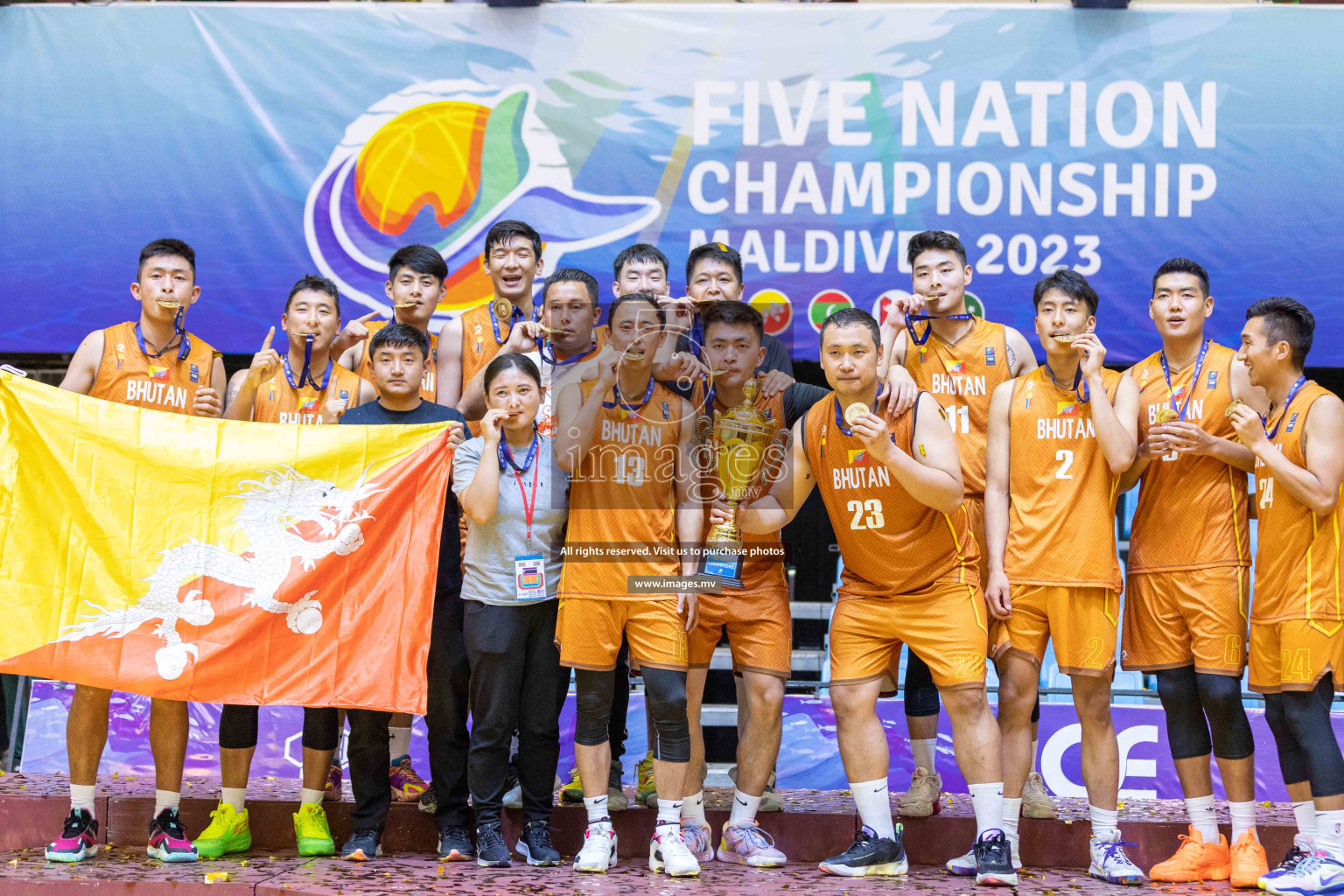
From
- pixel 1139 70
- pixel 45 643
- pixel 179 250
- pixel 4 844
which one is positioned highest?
pixel 1139 70

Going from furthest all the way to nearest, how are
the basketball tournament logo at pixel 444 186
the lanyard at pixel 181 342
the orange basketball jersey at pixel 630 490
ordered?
the basketball tournament logo at pixel 444 186, the lanyard at pixel 181 342, the orange basketball jersey at pixel 630 490

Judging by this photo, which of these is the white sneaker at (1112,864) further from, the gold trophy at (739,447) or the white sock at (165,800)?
the white sock at (165,800)

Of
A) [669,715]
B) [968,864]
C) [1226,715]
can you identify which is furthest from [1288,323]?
[669,715]

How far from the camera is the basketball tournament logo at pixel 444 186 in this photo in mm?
6023

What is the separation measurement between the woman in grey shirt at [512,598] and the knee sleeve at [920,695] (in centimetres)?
145

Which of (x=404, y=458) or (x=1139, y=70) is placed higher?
(x=1139, y=70)

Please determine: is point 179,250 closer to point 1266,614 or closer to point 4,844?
point 4,844

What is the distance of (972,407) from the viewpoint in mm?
4648

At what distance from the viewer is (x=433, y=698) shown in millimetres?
4363

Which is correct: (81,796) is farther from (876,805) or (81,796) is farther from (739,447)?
(876,805)

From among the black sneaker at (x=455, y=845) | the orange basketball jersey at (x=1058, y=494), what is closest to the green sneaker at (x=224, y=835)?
the black sneaker at (x=455, y=845)

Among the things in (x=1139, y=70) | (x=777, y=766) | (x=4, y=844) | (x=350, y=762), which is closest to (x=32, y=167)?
(x=4, y=844)

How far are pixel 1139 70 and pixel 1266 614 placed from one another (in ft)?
10.4

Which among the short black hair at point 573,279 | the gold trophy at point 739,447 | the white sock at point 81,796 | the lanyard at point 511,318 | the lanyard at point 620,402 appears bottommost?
the white sock at point 81,796
